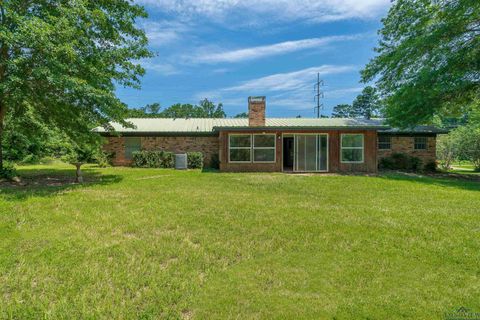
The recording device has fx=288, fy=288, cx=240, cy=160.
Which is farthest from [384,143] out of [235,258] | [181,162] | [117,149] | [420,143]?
[235,258]

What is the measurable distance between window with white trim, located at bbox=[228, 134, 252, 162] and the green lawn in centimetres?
827

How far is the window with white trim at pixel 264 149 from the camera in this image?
16047 millimetres

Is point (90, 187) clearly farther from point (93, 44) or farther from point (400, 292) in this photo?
point (400, 292)

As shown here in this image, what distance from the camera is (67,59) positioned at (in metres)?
9.16

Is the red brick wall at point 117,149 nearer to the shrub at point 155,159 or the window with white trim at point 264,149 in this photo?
the shrub at point 155,159

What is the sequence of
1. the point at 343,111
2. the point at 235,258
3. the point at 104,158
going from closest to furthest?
the point at 235,258 → the point at 104,158 → the point at 343,111

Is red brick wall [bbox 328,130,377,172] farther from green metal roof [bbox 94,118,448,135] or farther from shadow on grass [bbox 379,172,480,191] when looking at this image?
shadow on grass [bbox 379,172,480,191]

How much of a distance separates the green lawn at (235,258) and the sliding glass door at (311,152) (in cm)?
833

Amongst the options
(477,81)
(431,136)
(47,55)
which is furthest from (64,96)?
(431,136)

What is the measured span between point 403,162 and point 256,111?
10026 millimetres

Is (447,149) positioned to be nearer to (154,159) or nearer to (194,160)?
(194,160)

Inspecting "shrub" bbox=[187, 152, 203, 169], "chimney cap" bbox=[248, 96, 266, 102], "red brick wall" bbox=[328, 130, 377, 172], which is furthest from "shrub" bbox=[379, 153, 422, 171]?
"shrub" bbox=[187, 152, 203, 169]

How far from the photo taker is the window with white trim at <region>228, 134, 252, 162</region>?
16000 millimetres

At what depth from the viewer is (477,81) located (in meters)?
14.4
